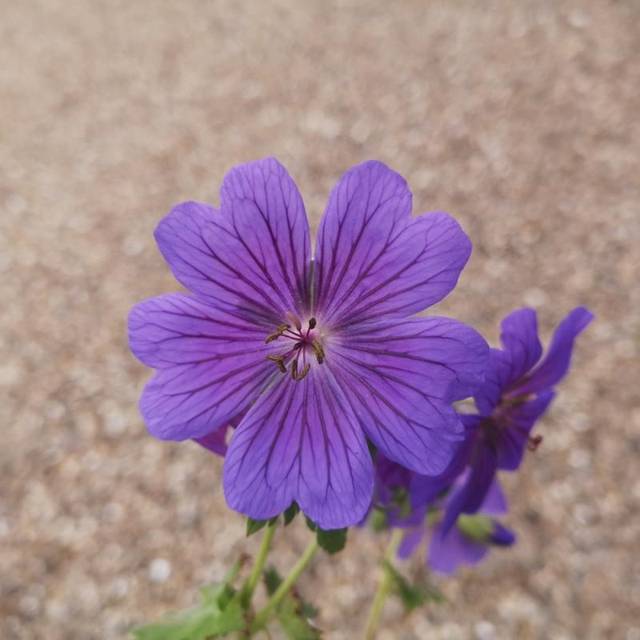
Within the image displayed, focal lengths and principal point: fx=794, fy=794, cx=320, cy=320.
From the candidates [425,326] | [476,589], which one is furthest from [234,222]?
[476,589]

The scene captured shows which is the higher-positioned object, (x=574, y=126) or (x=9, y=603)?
(x=574, y=126)

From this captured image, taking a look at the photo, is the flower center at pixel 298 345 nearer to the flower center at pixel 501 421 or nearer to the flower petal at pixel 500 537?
the flower center at pixel 501 421

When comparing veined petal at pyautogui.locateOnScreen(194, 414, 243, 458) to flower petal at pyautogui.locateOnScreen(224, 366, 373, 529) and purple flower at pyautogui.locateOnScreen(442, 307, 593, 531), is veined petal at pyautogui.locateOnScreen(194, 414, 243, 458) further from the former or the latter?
purple flower at pyautogui.locateOnScreen(442, 307, 593, 531)

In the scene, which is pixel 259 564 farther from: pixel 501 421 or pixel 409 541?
pixel 409 541

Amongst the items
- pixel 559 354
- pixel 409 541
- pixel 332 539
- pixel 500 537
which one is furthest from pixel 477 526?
pixel 332 539

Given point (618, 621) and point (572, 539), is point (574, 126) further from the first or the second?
point (618, 621)

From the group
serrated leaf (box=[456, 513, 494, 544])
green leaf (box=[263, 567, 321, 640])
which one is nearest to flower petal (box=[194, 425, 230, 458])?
green leaf (box=[263, 567, 321, 640])

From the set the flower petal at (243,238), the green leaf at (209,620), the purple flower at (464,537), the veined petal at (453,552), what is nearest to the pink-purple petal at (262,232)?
the flower petal at (243,238)
